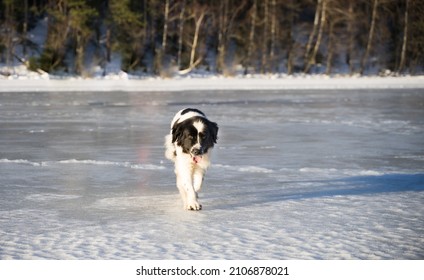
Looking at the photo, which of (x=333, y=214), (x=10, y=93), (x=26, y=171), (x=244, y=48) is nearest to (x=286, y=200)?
(x=333, y=214)

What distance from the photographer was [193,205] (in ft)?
27.6

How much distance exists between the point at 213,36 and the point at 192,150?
146 feet

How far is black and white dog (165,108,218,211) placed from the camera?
8.34 m

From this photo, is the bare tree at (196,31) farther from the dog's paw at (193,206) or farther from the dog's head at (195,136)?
the dog's paw at (193,206)

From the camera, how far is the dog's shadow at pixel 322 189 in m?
9.06

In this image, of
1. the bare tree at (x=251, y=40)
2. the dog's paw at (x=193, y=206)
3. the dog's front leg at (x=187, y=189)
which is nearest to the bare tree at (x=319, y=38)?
the bare tree at (x=251, y=40)

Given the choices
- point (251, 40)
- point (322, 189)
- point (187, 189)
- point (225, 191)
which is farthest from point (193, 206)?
point (251, 40)

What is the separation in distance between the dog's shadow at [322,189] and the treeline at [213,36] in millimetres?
32667

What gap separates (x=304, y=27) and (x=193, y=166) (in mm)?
49194

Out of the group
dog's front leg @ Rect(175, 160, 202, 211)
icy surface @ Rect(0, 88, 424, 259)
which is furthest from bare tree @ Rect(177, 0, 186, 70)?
dog's front leg @ Rect(175, 160, 202, 211)

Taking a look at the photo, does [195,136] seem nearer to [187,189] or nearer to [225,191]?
[187,189]

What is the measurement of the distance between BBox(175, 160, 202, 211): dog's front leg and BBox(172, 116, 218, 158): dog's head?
228 mm

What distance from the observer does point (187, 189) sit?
8.48 m

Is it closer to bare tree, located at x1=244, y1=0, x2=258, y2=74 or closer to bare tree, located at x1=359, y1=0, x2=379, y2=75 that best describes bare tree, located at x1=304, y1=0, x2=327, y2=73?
bare tree, located at x1=359, y1=0, x2=379, y2=75
